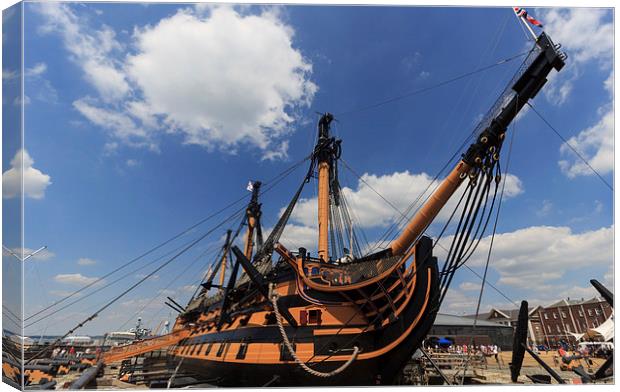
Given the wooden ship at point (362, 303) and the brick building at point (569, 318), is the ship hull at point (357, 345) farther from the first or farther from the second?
the brick building at point (569, 318)

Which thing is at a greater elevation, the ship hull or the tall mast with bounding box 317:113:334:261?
the tall mast with bounding box 317:113:334:261

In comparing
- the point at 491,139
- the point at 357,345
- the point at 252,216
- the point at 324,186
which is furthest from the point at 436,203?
the point at 252,216

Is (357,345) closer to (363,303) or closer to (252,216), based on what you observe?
(363,303)

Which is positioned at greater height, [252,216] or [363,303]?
[252,216]

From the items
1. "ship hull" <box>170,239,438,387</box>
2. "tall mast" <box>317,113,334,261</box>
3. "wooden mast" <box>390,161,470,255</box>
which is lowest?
"ship hull" <box>170,239,438,387</box>

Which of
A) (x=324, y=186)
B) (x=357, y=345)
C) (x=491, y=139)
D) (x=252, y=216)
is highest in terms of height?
(x=252, y=216)

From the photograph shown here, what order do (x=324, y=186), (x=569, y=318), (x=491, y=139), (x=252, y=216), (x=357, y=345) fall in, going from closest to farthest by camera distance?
(x=491, y=139), (x=357, y=345), (x=324, y=186), (x=252, y=216), (x=569, y=318)

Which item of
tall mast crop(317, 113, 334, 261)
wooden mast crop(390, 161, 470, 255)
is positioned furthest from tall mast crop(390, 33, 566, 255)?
tall mast crop(317, 113, 334, 261)

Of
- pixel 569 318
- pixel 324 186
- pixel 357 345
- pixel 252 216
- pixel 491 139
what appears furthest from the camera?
pixel 569 318

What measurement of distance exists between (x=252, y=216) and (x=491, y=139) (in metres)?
24.5

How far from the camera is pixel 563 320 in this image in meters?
37.7

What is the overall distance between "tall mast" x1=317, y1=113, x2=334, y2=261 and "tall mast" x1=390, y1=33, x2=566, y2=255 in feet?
16.3

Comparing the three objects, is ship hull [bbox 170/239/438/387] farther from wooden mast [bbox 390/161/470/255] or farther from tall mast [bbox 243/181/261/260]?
tall mast [bbox 243/181/261/260]

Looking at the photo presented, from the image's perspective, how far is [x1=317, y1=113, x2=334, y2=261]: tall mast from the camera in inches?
598
